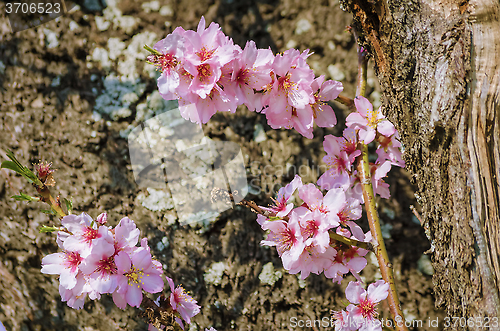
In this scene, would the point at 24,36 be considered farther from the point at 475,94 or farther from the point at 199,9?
the point at 475,94

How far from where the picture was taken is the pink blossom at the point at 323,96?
915 millimetres

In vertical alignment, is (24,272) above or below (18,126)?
below

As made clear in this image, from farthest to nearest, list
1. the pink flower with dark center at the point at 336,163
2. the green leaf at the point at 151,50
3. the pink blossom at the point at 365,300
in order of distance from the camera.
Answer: the pink flower with dark center at the point at 336,163 → the pink blossom at the point at 365,300 → the green leaf at the point at 151,50

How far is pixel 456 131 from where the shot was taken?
0.73 meters

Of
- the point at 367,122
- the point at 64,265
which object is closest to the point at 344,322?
the point at 367,122

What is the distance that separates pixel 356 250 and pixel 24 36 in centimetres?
167

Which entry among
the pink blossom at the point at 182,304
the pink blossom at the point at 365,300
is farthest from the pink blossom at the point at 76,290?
the pink blossom at the point at 365,300

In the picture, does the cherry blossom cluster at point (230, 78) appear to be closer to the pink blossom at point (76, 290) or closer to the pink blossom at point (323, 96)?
the pink blossom at point (323, 96)

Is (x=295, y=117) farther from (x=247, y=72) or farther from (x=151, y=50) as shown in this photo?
(x=151, y=50)

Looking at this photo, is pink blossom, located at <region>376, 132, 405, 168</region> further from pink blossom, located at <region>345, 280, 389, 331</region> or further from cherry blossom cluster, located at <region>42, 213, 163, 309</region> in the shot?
cherry blossom cluster, located at <region>42, 213, 163, 309</region>

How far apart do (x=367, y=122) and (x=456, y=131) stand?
10.9 inches

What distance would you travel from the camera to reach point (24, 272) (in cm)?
147

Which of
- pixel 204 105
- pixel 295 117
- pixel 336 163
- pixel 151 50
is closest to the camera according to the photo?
pixel 151 50

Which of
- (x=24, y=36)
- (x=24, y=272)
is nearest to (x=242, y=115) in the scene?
(x=24, y=36)
